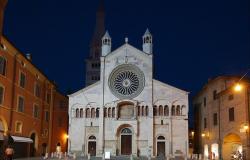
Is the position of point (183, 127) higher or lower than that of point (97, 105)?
lower

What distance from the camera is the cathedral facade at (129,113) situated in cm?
5166

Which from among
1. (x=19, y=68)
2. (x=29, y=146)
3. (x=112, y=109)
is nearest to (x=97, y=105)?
(x=112, y=109)

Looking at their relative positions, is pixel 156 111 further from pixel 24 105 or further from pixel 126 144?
pixel 24 105

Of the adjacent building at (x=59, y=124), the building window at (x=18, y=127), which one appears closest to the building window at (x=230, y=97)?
the building window at (x=18, y=127)

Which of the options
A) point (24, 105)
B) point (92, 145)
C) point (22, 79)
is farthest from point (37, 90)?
point (92, 145)

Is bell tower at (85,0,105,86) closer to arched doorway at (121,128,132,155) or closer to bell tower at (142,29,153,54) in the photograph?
bell tower at (142,29,153,54)

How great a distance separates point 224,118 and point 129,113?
15050mm

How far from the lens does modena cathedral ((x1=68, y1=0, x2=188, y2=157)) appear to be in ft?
169

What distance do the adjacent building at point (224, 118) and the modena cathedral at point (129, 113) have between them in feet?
12.4

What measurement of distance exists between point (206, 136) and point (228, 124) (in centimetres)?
970

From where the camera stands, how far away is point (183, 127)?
169 ft

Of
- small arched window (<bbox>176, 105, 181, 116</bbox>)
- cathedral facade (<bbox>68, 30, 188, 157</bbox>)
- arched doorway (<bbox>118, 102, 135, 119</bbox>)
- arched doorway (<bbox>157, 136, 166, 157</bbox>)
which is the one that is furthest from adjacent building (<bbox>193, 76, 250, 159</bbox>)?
arched doorway (<bbox>118, 102, 135, 119</bbox>)

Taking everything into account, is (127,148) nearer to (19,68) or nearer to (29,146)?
(29,146)

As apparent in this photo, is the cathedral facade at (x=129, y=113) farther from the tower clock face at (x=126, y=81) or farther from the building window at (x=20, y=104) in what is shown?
the building window at (x=20, y=104)
